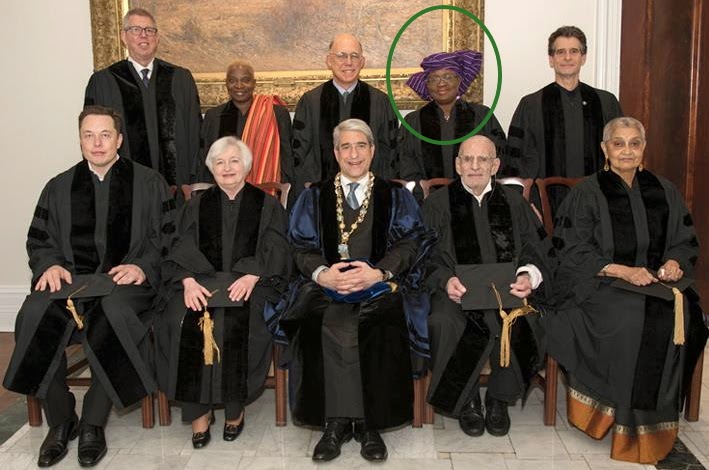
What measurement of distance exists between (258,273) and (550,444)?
180 cm

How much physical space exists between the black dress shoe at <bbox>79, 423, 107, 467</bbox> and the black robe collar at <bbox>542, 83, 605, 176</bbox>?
331 centimetres

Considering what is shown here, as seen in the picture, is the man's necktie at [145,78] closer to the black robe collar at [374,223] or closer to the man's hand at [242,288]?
the black robe collar at [374,223]

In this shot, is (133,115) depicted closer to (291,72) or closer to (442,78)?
(291,72)

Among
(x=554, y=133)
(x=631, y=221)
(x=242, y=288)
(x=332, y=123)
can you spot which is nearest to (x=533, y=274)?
(x=631, y=221)

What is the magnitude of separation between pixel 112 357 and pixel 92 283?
1.36 feet

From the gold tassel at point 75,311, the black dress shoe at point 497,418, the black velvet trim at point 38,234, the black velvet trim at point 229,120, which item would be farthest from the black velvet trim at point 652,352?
the black velvet trim at point 38,234

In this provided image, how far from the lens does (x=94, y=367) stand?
132 inches

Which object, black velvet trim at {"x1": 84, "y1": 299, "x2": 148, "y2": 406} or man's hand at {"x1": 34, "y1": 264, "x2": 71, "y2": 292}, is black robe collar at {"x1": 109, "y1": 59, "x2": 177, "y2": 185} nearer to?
man's hand at {"x1": 34, "y1": 264, "x2": 71, "y2": 292}

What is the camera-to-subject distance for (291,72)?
216 inches

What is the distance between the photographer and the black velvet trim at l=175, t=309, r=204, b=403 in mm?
3398

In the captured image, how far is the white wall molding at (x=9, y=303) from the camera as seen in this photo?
5.87m

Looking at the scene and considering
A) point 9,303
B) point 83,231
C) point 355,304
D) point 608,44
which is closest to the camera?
point 355,304

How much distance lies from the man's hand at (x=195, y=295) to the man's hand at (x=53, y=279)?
0.63 meters

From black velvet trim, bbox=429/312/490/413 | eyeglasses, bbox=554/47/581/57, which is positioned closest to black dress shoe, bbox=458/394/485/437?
black velvet trim, bbox=429/312/490/413
